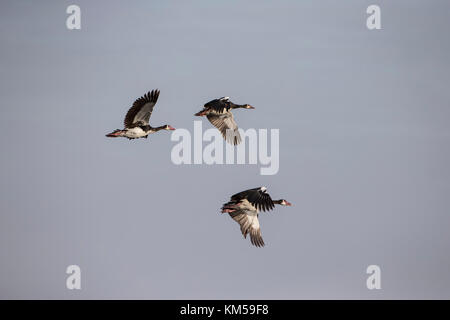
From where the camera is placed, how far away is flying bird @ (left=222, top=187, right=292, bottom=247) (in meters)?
45.5

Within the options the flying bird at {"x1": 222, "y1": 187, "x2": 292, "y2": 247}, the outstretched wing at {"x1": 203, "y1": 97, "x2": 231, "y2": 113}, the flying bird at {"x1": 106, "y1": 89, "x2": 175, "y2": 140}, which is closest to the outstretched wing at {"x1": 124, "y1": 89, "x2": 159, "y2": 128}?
the flying bird at {"x1": 106, "y1": 89, "x2": 175, "y2": 140}

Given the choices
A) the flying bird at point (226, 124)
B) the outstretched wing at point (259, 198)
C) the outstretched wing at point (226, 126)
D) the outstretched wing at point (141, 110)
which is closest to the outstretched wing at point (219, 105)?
the flying bird at point (226, 124)

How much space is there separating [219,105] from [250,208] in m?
6.00

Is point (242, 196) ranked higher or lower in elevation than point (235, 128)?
lower

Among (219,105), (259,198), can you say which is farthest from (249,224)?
(219,105)

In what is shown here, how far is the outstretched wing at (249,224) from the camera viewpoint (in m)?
48.3

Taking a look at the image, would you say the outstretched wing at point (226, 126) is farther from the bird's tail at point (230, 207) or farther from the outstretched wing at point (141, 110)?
the bird's tail at point (230, 207)

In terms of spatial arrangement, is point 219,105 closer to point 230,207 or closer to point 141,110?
point 141,110

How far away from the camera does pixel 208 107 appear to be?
2036 inches
